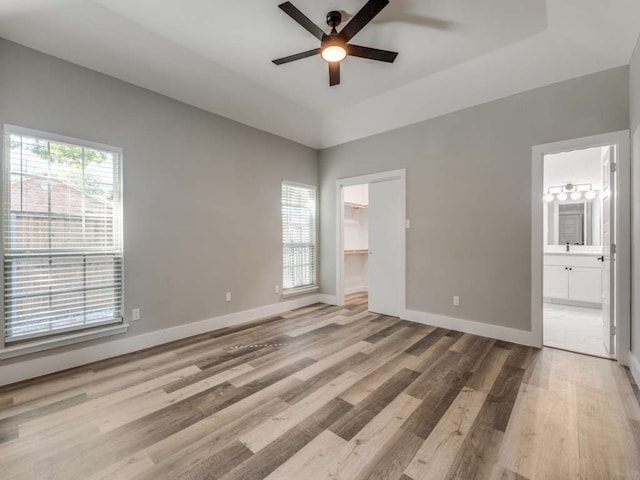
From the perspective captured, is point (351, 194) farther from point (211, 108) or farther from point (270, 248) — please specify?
point (211, 108)

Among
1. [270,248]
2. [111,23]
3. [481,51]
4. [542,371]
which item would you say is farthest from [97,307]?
[481,51]

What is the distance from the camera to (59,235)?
2596 millimetres

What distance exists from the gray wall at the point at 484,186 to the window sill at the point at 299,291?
5.72 ft

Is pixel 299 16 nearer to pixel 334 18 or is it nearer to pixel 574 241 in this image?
pixel 334 18

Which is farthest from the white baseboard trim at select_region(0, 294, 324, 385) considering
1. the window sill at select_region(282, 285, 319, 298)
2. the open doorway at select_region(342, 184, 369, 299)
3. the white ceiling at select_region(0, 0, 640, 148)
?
the white ceiling at select_region(0, 0, 640, 148)

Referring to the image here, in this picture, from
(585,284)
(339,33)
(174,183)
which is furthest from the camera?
(585,284)

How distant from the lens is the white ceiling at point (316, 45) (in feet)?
7.38

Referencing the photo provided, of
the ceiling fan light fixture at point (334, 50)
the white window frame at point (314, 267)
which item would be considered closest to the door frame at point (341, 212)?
the white window frame at point (314, 267)

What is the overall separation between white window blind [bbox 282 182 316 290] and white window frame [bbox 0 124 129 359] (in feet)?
7.46

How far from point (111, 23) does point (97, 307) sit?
2572 millimetres

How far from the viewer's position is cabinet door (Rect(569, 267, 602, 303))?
4551 mm

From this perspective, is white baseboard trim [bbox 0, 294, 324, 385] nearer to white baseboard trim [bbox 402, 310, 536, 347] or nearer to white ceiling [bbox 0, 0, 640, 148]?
white baseboard trim [bbox 402, 310, 536, 347]

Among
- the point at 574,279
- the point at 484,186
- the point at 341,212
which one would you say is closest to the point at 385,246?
the point at 341,212

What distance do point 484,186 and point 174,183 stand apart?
3746mm
